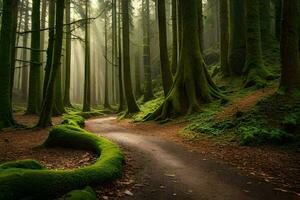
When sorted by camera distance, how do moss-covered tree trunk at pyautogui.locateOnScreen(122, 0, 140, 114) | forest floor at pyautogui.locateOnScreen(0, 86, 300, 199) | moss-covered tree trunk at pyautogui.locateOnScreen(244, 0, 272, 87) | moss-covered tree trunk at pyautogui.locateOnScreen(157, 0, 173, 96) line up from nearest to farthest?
forest floor at pyautogui.locateOnScreen(0, 86, 300, 199), moss-covered tree trunk at pyautogui.locateOnScreen(244, 0, 272, 87), moss-covered tree trunk at pyautogui.locateOnScreen(157, 0, 173, 96), moss-covered tree trunk at pyautogui.locateOnScreen(122, 0, 140, 114)

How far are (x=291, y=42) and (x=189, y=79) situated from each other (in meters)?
5.32

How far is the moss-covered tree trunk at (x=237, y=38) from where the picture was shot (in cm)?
1608

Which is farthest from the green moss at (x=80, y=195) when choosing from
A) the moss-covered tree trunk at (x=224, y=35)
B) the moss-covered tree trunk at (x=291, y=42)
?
the moss-covered tree trunk at (x=224, y=35)

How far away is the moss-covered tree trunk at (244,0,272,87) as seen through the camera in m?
13.8

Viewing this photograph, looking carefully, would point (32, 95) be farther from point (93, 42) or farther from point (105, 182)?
point (93, 42)

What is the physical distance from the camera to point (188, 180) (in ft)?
19.1

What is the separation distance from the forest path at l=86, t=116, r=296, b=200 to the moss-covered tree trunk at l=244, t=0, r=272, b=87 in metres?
7.22

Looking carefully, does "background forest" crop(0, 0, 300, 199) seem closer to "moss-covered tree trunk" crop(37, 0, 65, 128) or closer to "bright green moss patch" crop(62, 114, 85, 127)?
"moss-covered tree trunk" crop(37, 0, 65, 128)

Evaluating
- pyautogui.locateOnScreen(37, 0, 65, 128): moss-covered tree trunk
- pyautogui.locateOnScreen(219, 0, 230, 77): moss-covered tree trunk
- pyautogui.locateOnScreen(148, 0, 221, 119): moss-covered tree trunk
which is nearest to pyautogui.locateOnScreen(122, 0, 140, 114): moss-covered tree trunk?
pyautogui.locateOnScreen(148, 0, 221, 119): moss-covered tree trunk

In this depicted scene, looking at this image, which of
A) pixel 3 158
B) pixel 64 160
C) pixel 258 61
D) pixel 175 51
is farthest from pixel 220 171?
pixel 175 51

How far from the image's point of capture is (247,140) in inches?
329

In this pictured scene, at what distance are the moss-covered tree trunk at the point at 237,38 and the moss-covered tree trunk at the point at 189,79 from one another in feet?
8.96

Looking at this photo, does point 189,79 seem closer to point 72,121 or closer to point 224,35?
point 72,121

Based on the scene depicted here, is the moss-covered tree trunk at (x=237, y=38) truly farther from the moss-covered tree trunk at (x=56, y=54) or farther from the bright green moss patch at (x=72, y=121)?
the moss-covered tree trunk at (x=56, y=54)
